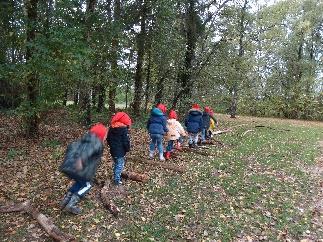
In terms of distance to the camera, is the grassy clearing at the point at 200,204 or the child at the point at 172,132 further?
the child at the point at 172,132

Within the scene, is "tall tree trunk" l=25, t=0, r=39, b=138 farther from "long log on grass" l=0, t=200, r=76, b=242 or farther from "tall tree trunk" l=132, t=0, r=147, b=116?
"tall tree trunk" l=132, t=0, r=147, b=116

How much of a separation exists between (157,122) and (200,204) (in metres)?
3.66

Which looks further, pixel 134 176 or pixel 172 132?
pixel 172 132

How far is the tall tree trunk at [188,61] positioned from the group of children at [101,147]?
714 cm

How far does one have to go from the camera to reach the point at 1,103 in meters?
22.2

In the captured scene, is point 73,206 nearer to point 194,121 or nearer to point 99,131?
point 99,131

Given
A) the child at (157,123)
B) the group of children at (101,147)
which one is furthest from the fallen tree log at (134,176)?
the child at (157,123)

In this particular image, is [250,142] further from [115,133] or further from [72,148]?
[72,148]

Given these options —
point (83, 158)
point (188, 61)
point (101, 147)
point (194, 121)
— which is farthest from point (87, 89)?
point (83, 158)

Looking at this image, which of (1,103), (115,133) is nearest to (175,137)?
(115,133)

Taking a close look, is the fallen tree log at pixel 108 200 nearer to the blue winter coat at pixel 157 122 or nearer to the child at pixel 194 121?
the blue winter coat at pixel 157 122

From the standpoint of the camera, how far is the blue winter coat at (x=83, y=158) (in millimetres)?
7590

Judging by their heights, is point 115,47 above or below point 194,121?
above

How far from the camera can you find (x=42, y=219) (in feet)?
25.4
